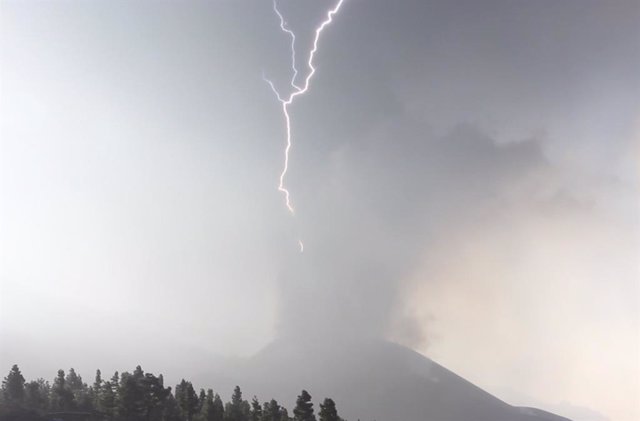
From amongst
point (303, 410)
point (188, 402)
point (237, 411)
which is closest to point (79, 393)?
point (188, 402)

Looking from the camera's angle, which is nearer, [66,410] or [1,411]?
[1,411]

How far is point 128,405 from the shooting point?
103438 mm

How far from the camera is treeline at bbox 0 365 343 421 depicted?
338 ft

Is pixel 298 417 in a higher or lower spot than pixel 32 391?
lower

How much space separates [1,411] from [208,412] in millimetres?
44066

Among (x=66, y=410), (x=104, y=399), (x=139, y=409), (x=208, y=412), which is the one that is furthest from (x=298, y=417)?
(x=66, y=410)

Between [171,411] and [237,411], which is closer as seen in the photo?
[171,411]

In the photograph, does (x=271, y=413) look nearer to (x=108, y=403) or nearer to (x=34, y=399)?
(x=108, y=403)

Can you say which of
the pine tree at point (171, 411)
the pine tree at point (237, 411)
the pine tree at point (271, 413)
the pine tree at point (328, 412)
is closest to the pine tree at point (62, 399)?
the pine tree at point (171, 411)

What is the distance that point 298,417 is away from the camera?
104000 mm

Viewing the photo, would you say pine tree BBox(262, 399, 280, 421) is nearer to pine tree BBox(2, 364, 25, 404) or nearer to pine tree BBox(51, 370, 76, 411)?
pine tree BBox(51, 370, 76, 411)

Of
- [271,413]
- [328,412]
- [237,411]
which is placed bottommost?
[328,412]

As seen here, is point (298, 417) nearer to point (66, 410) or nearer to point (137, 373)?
point (137, 373)

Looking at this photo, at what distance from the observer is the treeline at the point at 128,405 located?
10300 centimetres
